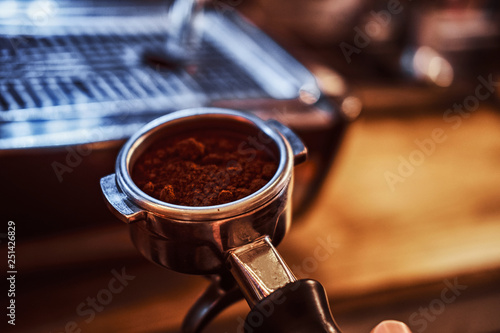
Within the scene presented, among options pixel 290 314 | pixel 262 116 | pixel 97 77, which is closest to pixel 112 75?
pixel 97 77

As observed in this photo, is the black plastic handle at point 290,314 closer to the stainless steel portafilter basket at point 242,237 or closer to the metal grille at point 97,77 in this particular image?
the stainless steel portafilter basket at point 242,237

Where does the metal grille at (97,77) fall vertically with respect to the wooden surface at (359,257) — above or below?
above

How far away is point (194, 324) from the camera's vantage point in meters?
0.83

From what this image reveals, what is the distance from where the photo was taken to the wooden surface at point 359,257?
2.85 feet

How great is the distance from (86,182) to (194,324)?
43 centimetres

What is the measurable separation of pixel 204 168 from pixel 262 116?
21.1 inches

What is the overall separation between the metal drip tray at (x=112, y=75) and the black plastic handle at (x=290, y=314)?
631mm

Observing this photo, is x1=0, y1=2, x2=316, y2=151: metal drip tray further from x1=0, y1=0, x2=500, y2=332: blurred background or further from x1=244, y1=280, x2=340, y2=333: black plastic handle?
x1=244, y1=280, x2=340, y2=333: black plastic handle

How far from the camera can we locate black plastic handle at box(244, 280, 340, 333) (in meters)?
0.51

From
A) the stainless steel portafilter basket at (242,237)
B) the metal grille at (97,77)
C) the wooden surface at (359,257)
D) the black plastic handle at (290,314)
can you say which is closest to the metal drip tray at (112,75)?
the metal grille at (97,77)

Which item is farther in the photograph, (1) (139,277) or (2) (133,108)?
(2) (133,108)

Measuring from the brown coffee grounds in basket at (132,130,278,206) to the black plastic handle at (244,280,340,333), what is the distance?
0.15 meters

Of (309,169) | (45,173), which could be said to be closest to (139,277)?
(45,173)

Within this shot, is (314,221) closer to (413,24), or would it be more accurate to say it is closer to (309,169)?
(309,169)
